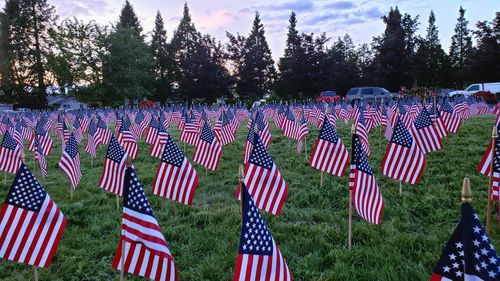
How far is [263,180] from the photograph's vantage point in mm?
5453

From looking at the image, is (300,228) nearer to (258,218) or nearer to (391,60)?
(258,218)

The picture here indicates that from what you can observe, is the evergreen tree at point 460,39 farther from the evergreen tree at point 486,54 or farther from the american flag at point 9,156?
the american flag at point 9,156

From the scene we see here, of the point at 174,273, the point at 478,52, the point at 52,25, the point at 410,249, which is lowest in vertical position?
the point at 410,249

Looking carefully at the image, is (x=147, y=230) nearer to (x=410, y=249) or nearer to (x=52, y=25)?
(x=410, y=249)

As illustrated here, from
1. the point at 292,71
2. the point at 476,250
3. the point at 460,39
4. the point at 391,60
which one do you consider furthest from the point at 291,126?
the point at 460,39

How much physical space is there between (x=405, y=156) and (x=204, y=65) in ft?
151

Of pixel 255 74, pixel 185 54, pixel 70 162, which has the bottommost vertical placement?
pixel 70 162

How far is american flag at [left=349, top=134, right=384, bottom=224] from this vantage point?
5.06 metres

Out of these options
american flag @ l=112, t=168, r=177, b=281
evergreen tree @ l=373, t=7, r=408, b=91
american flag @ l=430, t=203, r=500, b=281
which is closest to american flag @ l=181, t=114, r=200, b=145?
american flag @ l=112, t=168, r=177, b=281

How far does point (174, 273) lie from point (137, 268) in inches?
13.1

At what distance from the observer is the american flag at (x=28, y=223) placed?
373cm

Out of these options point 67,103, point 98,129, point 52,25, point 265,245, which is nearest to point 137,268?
point 265,245

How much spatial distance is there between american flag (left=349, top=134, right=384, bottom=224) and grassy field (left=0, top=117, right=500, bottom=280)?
43cm

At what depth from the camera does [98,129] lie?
12.6m
